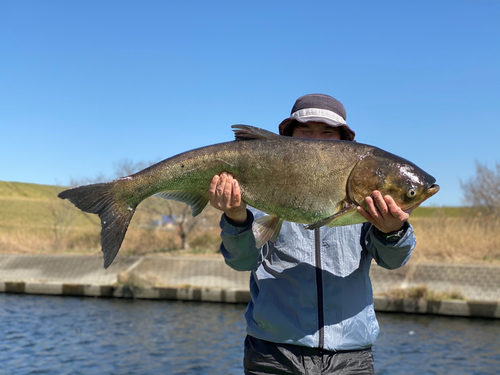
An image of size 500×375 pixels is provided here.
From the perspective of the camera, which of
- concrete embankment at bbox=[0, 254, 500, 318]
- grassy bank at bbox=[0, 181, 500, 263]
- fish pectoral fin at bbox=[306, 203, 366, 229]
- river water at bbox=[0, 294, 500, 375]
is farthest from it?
grassy bank at bbox=[0, 181, 500, 263]

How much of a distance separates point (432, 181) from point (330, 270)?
34.3 inches

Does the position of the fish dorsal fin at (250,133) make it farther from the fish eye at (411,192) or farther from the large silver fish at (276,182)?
the fish eye at (411,192)

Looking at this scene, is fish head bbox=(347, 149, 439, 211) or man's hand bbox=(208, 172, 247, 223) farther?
man's hand bbox=(208, 172, 247, 223)

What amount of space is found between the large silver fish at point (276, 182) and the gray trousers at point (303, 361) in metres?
0.71

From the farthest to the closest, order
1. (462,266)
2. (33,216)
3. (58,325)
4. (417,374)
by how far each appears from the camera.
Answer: (33,216) → (462,266) → (58,325) → (417,374)

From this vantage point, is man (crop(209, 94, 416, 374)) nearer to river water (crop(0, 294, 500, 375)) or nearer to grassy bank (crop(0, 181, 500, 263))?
river water (crop(0, 294, 500, 375))

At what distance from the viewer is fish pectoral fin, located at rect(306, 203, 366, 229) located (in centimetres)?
291

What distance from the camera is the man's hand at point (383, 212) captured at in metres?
2.95

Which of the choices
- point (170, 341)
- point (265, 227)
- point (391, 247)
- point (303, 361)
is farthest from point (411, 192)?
point (170, 341)

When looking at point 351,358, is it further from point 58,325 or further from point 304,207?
point 58,325

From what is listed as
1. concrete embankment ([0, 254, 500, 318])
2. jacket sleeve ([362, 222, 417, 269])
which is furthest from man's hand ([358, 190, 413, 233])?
concrete embankment ([0, 254, 500, 318])

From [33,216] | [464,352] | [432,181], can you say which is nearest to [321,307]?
[432,181]

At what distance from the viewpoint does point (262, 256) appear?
348cm

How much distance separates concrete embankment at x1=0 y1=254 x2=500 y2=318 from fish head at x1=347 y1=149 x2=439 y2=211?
17.7 m
